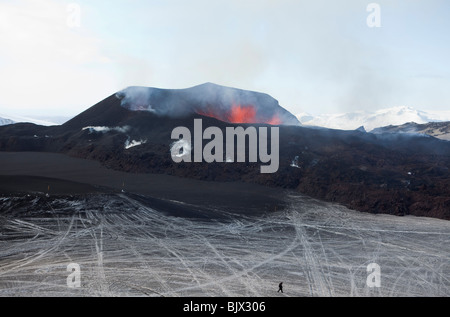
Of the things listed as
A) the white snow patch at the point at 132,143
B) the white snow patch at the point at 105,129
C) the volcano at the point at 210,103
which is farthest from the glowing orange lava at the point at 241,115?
the white snow patch at the point at 132,143

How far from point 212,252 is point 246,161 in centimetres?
2113

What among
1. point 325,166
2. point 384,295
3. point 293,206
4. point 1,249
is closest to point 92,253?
point 1,249

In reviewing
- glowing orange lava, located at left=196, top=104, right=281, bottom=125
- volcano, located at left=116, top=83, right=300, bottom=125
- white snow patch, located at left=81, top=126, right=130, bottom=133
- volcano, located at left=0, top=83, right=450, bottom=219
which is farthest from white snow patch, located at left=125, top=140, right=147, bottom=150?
glowing orange lava, located at left=196, top=104, right=281, bottom=125

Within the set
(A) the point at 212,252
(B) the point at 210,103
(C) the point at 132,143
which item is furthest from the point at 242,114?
(A) the point at 212,252

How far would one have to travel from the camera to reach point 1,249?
15250 millimetres

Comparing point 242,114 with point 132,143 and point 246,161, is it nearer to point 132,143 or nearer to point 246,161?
point 132,143

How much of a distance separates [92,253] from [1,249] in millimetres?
3907

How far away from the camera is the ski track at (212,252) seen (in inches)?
492

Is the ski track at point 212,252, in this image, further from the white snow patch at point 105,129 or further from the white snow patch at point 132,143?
the white snow patch at point 105,129

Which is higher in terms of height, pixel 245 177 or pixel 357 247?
pixel 245 177

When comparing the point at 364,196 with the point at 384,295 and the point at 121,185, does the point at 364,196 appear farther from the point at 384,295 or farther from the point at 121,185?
the point at 121,185

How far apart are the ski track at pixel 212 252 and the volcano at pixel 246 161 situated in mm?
4872

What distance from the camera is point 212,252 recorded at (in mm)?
15953

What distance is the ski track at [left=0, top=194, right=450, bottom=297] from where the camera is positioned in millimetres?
12492
